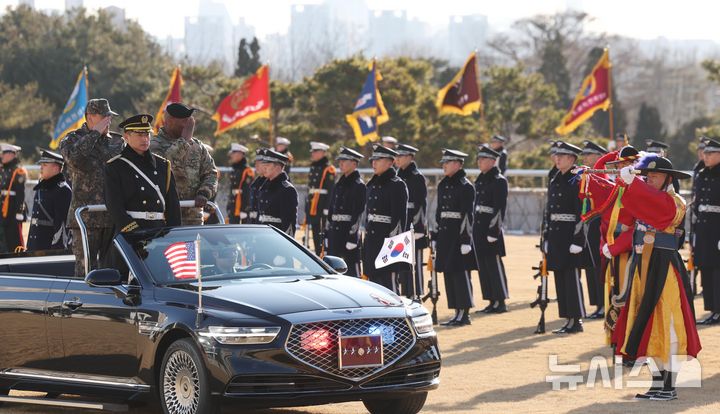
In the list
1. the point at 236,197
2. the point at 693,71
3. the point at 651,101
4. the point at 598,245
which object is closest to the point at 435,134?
the point at 236,197

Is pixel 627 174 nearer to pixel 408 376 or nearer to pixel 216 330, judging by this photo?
pixel 408 376

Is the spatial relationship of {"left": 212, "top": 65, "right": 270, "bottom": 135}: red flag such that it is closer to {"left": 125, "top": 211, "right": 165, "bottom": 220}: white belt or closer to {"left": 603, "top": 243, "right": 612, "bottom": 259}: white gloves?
{"left": 603, "top": 243, "right": 612, "bottom": 259}: white gloves

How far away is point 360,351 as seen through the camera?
857cm

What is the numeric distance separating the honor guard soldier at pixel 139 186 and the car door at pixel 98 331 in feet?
3.65

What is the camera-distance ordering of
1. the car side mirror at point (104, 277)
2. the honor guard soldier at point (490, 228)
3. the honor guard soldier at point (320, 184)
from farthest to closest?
1. the honor guard soldier at point (320, 184)
2. the honor guard soldier at point (490, 228)
3. the car side mirror at point (104, 277)

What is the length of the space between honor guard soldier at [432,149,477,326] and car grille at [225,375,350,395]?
288 inches

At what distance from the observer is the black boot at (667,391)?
1015 centimetres

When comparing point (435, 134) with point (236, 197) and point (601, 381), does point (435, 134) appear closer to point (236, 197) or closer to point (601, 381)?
point (236, 197)

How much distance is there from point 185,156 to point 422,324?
4.19 meters

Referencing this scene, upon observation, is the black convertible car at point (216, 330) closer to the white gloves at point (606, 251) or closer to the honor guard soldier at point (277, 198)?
the white gloves at point (606, 251)

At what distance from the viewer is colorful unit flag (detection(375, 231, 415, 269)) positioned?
1305 cm

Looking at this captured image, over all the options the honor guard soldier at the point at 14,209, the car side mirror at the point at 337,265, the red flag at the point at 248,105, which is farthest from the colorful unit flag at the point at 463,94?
the car side mirror at the point at 337,265

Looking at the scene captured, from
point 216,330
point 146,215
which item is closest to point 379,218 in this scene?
point 146,215

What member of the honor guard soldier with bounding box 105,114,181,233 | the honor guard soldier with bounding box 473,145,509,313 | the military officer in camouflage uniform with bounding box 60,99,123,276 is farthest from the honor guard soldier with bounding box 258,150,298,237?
the honor guard soldier with bounding box 105,114,181,233
